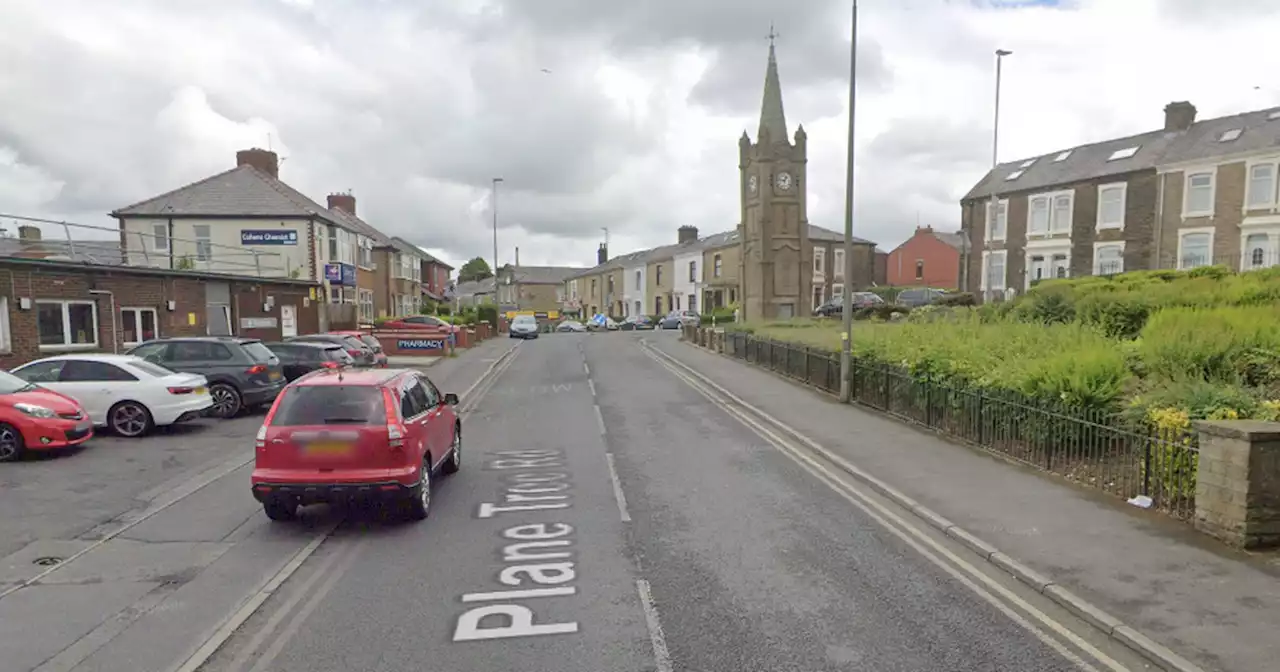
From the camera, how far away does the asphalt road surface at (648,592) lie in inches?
193

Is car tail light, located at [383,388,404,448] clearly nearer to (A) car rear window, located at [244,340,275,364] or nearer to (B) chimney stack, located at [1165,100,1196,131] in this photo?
(A) car rear window, located at [244,340,275,364]

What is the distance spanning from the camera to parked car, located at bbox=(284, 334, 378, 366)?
21500mm

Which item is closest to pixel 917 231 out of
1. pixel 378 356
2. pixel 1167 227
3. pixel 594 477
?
pixel 1167 227

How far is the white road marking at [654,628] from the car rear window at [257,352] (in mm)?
12783

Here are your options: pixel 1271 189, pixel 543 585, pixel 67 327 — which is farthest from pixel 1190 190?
pixel 67 327

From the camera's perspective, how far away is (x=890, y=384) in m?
14.8

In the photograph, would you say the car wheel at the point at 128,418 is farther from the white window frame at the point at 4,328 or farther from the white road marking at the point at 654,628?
the white road marking at the point at 654,628

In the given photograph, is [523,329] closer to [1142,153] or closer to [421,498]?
[1142,153]

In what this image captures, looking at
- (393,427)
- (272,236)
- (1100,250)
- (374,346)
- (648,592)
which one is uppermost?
(272,236)

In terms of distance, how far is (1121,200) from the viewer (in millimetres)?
36688

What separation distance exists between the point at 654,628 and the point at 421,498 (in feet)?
12.0

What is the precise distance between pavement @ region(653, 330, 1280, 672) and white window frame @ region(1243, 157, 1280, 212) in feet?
96.0

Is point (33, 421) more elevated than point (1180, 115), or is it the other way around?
point (1180, 115)

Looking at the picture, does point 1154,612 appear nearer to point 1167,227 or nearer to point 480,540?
point 480,540
